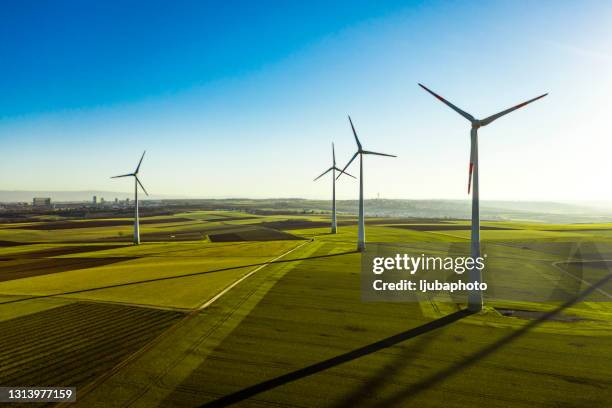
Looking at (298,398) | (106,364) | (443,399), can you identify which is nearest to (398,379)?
(443,399)

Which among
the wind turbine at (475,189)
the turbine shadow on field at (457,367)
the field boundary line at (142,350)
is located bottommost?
the turbine shadow on field at (457,367)

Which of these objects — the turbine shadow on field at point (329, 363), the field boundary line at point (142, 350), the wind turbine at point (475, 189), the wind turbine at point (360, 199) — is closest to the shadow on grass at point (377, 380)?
the turbine shadow on field at point (329, 363)

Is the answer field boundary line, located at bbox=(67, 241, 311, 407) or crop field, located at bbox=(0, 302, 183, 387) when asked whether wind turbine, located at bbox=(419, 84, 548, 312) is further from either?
crop field, located at bbox=(0, 302, 183, 387)

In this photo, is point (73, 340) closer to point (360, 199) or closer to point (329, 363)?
point (329, 363)

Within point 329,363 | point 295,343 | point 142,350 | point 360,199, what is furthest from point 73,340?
point 360,199

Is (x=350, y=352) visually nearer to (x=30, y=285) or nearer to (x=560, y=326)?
(x=560, y=326)

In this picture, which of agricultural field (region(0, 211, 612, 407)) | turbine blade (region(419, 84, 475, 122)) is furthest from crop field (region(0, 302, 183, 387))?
turbine blade (region(419, 84, 475, 122))

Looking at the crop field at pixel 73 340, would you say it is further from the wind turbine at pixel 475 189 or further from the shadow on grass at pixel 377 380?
the wind turbine at pixel 475 189

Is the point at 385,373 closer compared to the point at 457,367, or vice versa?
the point at 385,373
